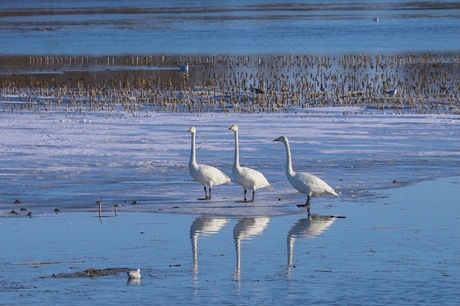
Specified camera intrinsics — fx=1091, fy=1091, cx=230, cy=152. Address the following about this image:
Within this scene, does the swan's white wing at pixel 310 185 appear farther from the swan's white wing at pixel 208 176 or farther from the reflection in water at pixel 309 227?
the swan's white wing at pixel 208 176

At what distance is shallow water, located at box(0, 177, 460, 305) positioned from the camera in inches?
331

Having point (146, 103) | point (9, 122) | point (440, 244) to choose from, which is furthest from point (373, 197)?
point (146, 103)

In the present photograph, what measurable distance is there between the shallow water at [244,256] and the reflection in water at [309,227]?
13mm

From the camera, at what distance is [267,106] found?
23094mm

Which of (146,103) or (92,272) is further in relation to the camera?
(146,103)

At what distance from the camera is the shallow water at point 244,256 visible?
8.41 m

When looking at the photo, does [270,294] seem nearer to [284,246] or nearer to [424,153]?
[284,246]

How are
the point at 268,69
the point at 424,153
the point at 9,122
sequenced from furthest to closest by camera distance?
1. the point at 268,69
2. the point at 9,122
3. the point at 424,153

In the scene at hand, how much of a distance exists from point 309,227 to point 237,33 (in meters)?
47.9

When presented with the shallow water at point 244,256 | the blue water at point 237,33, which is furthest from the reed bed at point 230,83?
the shallow water at point 244,256

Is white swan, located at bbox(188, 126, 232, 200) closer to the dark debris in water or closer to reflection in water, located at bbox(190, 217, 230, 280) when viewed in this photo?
reflection in water, located at bbox(190, 217, 230, 280)

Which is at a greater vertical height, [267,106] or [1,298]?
[267,106]

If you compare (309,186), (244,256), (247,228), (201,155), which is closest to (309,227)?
(247,228)

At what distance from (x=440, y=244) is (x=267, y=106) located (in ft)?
43.2
